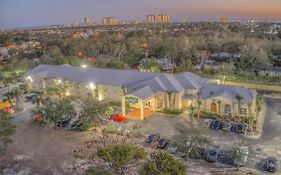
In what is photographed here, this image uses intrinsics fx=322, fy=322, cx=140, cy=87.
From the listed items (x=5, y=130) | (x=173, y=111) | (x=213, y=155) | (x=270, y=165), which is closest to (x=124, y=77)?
(x=173, y=111)

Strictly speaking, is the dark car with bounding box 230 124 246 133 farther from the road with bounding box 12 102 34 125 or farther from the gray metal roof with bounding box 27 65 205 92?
the road with bounding box 12 102 34 125

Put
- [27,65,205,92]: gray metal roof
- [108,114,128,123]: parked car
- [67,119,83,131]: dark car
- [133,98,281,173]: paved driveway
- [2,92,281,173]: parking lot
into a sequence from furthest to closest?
[27,65,205,92]: gray metal roof
[108,114,128,123]: parked car
[67,119,83,131]: dark car
[2,92,281,173]: parking lot
[133,98,281,173]: paved driveway

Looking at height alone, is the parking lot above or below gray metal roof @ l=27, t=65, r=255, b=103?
below

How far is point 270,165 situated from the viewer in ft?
78.1

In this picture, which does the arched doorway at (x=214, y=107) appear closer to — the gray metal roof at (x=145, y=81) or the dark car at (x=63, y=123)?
the gray metal roof at (x=145, y=81)

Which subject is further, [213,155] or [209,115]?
[209,115]

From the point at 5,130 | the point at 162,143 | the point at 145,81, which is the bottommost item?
the point at 162,143

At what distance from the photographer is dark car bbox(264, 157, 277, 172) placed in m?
23.5

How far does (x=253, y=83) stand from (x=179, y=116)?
1967 cm

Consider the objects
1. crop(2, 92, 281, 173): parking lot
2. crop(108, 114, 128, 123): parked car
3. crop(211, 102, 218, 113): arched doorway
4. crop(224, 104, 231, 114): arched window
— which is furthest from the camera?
crop(211, 102, 218, 113): arched doorway

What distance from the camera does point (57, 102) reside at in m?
33.4

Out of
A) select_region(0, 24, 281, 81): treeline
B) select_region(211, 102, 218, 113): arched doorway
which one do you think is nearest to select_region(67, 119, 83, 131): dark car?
select_region(211, 102, 218, 113): arched doorway

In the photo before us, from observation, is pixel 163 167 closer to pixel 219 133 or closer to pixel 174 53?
pixel 219 133

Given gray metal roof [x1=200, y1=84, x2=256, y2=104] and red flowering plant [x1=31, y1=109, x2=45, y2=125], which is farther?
gray metal roof [x1=200, y1=84, x2=256, y2=104]
